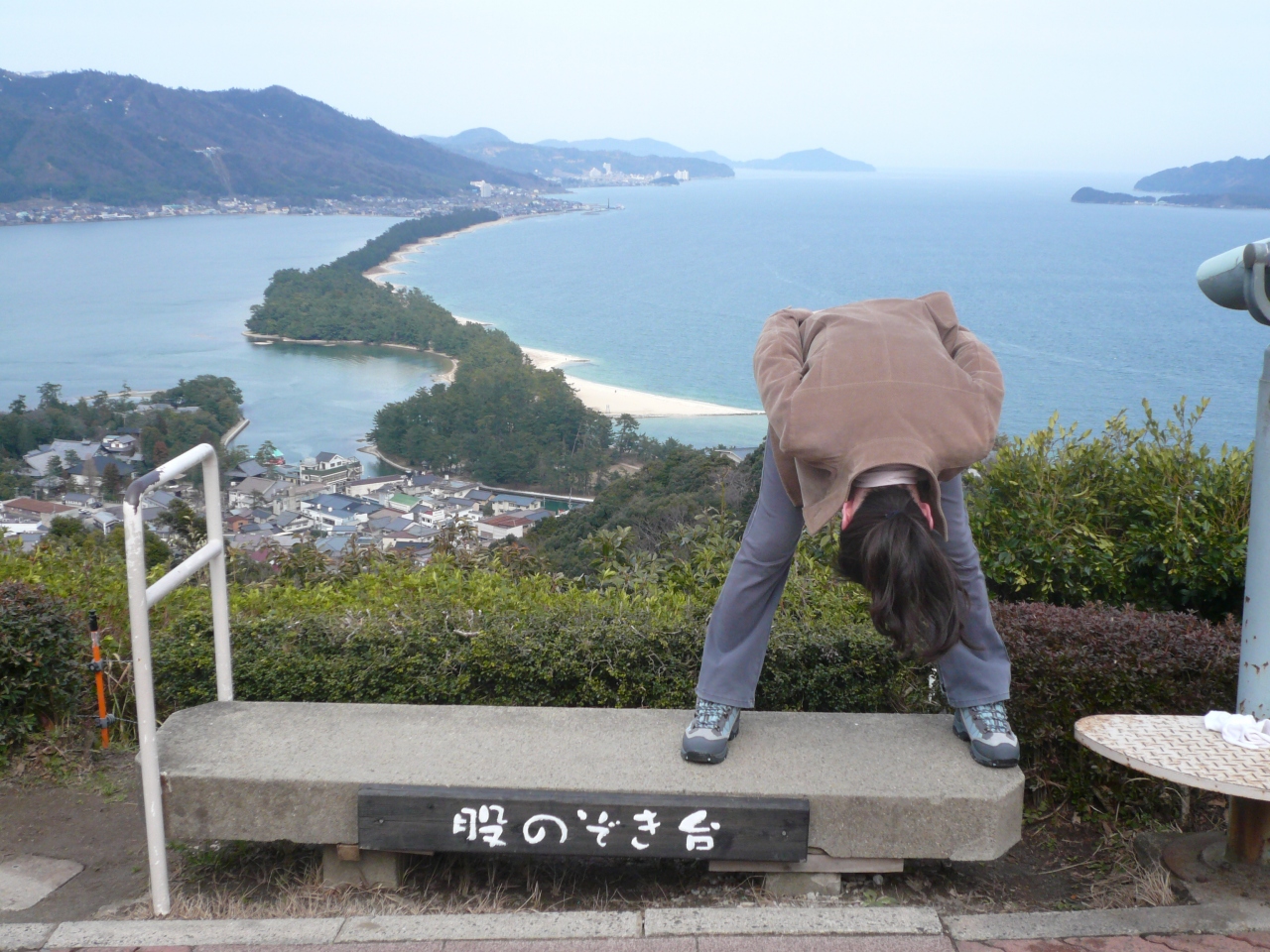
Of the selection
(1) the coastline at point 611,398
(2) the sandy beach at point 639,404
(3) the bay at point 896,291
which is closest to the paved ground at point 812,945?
(3) the bay at point 896,291

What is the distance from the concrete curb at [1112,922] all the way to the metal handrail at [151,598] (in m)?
1.86

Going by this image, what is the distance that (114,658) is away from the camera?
370 centimetres

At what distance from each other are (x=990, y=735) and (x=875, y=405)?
0.94 meters

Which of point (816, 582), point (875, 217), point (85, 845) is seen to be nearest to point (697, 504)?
point (816, 582)

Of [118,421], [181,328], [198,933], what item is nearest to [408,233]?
[181,328]

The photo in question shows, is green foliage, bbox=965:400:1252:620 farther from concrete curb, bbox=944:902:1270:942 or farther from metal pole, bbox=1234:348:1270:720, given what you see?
concrete curb, bbox=944:902:1270:942

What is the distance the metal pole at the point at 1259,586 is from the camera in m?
2.40

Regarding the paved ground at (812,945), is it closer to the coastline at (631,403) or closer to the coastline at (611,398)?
the coastline at (611,398)

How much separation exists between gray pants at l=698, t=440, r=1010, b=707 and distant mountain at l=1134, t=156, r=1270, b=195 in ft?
140

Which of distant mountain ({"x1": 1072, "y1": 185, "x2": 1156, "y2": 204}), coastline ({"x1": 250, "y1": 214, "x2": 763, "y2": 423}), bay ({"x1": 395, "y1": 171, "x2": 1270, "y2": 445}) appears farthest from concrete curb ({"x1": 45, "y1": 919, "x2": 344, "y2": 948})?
distant mountain ({"x1": 1072, "y1": 185, "x2": 1156, "y2": 204})

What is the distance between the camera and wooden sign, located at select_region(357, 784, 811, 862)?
2424mm

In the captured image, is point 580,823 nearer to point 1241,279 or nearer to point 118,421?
point 1241,279

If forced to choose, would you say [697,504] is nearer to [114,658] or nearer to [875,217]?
[114,658]

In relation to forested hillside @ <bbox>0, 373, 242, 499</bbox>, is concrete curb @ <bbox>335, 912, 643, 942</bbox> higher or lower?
higher
